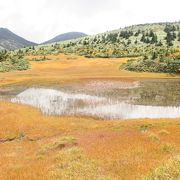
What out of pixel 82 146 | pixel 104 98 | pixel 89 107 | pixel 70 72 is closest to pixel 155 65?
pixel 70 72

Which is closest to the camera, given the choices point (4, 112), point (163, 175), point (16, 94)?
point (163, 175)

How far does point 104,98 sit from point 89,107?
24.2ft

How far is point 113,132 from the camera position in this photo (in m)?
28.3

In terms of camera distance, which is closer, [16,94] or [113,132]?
[113,132]

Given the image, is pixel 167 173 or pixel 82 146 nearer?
pixel 167 173

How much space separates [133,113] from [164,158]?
20200mm

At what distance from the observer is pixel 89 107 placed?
142ft

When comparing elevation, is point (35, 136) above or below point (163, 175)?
below

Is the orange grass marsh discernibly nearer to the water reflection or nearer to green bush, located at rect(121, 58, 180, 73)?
the water reflection

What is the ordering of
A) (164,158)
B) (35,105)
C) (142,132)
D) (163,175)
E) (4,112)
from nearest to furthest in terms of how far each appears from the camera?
(163,175)
(164,158)
(142,132)
(4,112)
(35,105)

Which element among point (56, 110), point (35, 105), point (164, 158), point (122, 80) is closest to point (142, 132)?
point (164, 158)

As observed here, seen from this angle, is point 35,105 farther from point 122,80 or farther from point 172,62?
point 172,62

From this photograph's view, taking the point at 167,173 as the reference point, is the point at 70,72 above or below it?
below

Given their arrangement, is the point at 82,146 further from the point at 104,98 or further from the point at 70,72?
the point at 70,72
